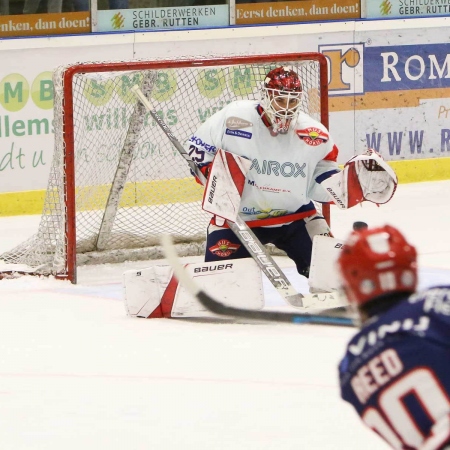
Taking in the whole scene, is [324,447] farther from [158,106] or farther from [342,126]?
[342,126]

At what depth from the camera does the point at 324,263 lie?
14.3 ft

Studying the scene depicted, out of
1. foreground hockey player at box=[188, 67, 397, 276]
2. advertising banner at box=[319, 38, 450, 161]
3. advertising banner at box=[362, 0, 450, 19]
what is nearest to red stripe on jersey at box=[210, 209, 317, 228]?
foreground hockey player at box=[188, 67, 397, 276]

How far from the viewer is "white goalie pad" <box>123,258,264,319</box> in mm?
4211

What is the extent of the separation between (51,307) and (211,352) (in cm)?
96

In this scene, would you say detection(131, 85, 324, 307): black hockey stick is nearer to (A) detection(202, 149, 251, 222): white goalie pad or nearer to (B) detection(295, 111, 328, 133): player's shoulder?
(A) detection(202, 149, 251, 222): white goalie pad

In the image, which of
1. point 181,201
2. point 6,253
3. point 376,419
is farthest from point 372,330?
point 181,201

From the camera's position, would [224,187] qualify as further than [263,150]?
No

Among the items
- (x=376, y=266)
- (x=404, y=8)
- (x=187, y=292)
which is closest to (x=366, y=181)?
(x=187, y=292)

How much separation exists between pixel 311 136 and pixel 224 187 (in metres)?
0.40

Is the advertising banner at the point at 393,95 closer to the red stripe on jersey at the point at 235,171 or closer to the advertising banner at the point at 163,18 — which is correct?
the advertising banner at the point at 163,18

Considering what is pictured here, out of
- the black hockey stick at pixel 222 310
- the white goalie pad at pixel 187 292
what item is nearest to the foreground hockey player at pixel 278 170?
the white goalie pad at pixel 187 292

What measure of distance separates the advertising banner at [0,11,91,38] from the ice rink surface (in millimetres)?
1982

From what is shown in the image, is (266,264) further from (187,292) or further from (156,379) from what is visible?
(156,379)

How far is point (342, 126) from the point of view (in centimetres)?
729
